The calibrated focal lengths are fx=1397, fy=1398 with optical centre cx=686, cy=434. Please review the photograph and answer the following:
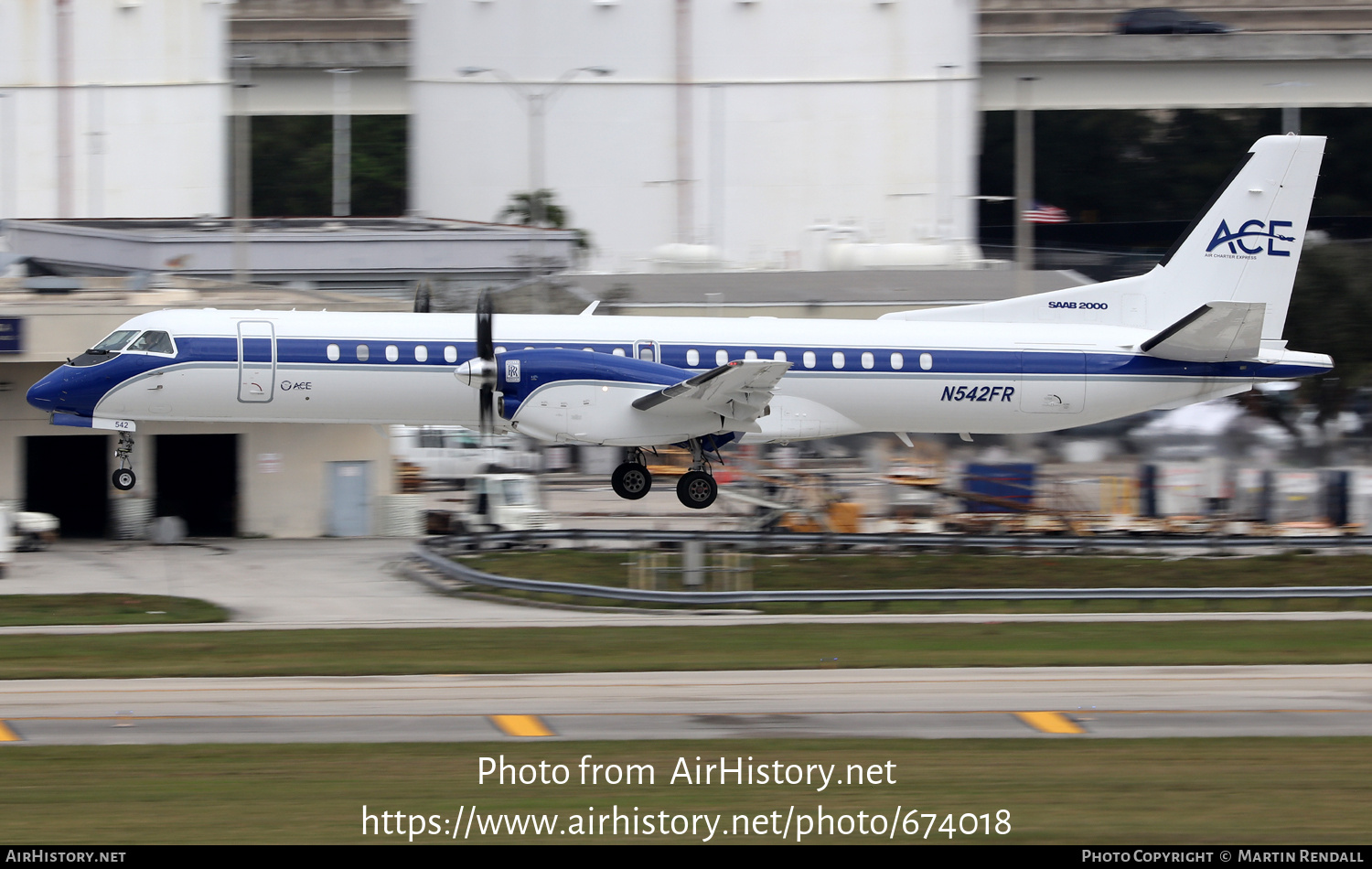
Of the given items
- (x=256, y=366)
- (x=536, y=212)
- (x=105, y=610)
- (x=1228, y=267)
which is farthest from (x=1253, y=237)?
(x=536, y=212)

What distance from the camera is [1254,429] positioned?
34.9 metres

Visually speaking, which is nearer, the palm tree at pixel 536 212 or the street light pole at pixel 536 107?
the palm tree at pixel 536 212

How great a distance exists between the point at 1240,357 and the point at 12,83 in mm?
50623

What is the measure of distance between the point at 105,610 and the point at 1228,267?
23.0 m

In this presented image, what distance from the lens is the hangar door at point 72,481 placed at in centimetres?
3428

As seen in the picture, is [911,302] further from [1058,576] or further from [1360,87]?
[1360,87]

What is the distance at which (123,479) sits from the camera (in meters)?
26.9

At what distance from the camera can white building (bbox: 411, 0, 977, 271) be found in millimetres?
58500

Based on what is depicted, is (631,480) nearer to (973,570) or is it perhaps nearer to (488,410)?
(488,410)

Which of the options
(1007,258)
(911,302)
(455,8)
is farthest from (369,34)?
(911,302)

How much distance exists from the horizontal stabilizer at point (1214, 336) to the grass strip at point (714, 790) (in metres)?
13.2

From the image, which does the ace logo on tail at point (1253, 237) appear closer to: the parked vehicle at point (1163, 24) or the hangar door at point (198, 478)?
the hangar door at point (198, 478)

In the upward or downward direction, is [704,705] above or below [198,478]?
below

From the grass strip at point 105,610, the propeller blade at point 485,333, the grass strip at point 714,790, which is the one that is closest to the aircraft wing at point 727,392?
the propeller blade at point 485,333
